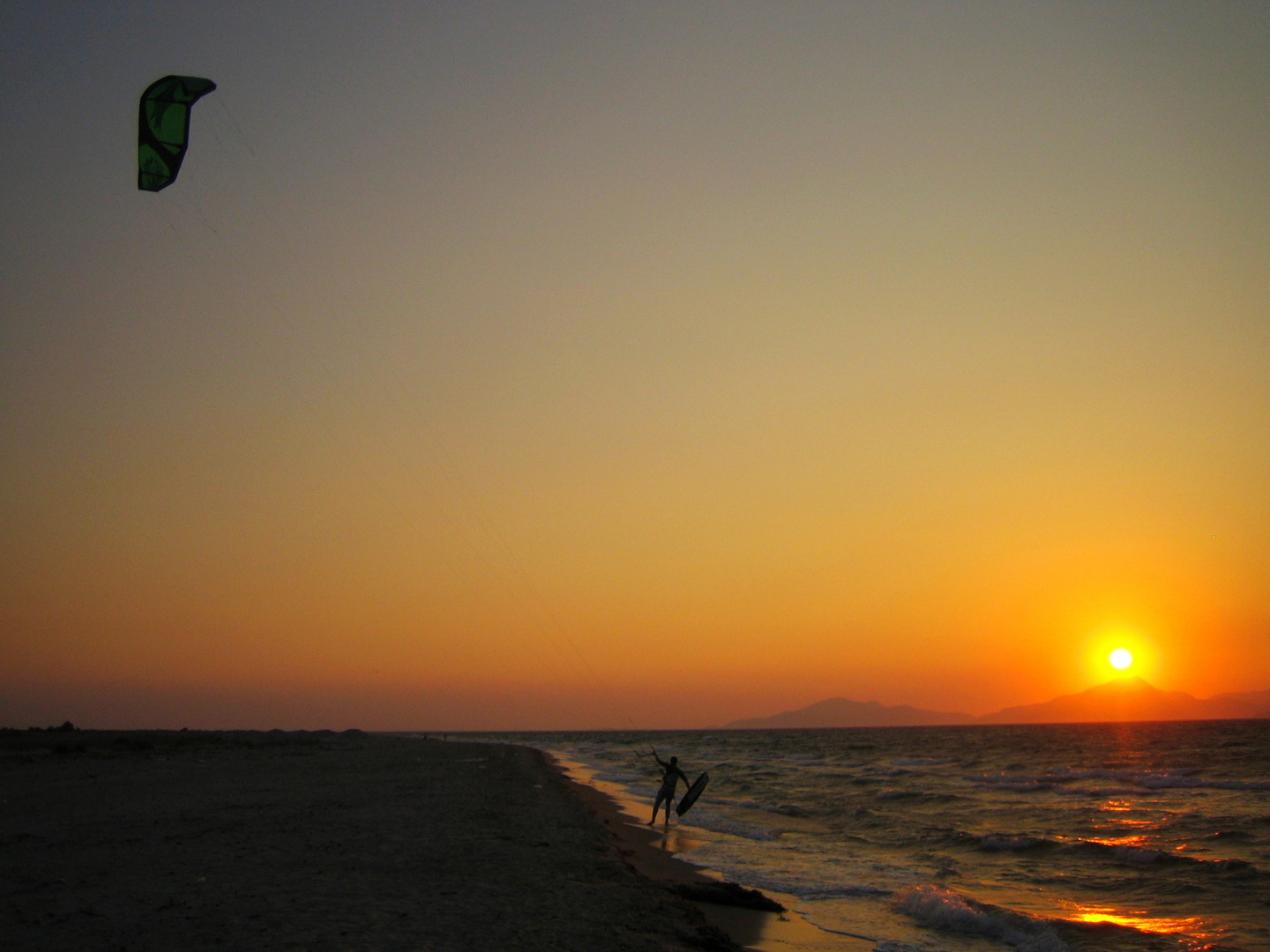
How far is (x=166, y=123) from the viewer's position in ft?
41.1

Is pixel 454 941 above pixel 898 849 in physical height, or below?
above

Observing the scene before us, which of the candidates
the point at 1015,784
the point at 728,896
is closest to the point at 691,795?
the point at 728,896

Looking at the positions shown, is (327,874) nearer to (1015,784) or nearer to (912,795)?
(912,795)

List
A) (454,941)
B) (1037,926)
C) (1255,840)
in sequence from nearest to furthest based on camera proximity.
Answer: (454,941)
(1037,926)
(1255,840)

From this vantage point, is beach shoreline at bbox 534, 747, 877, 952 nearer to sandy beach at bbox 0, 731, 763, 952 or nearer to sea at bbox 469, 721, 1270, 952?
sandy beach at bbox 0, 731, 763, 952

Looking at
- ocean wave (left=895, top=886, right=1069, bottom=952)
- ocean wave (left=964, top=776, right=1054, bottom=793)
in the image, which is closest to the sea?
ocean wave (left=895, top=886, right=1069, bottom=952)

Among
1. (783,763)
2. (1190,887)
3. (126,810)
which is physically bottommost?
(783,763)

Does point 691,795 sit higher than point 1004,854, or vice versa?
point 691,795

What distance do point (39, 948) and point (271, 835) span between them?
6.24 meters

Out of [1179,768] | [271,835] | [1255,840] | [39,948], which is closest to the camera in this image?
[39,948]

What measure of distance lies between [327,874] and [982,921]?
26.6ft

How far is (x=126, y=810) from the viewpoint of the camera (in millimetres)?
15602

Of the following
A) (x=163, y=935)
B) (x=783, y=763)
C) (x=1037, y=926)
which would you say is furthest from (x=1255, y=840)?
(x=783, y=763)

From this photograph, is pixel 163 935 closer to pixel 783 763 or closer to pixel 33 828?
pixel 33 828
